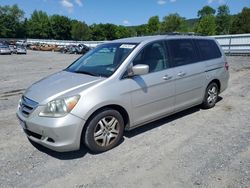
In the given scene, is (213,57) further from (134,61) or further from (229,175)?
(229,175)

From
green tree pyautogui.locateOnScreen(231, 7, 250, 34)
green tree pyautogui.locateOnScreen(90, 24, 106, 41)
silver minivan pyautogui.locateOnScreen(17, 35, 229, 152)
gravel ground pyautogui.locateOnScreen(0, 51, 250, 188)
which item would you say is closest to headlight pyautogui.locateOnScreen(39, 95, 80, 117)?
silver minivan pyautogui.locateOnScreen(17, 35, 229, 152)

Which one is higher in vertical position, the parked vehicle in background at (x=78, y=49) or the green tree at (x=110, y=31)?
the green tree at (x=110, y=31)

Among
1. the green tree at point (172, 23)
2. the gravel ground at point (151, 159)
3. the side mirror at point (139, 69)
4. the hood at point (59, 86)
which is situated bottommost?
the gravel ground at point (151, 159)

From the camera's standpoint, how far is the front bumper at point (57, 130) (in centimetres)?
384

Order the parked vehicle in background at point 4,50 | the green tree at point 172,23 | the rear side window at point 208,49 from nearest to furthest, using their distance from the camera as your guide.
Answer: the rear side window at point 208,49
the parked vehicle in background at point 4,50
the green tree at point 172,23

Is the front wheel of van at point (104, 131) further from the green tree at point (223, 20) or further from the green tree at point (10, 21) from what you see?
the green tree at point (10, 21)

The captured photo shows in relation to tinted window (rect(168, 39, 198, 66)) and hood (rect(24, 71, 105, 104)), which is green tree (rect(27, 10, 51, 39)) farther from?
hood (rect(24, 71, 105, 104))

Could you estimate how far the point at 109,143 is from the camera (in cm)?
444

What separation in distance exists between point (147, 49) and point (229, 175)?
247 centimetres

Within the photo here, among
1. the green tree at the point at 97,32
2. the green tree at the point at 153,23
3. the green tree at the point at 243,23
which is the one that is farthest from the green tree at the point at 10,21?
the green tree at the point at 243,23

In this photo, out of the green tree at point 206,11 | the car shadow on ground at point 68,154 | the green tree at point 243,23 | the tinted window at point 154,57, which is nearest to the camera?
the car shadow on ground at point 68,154

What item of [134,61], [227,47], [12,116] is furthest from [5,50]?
[134,61]

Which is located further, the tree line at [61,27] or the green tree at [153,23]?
the tree line at [61,27]

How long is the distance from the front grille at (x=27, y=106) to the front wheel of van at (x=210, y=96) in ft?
12.8
